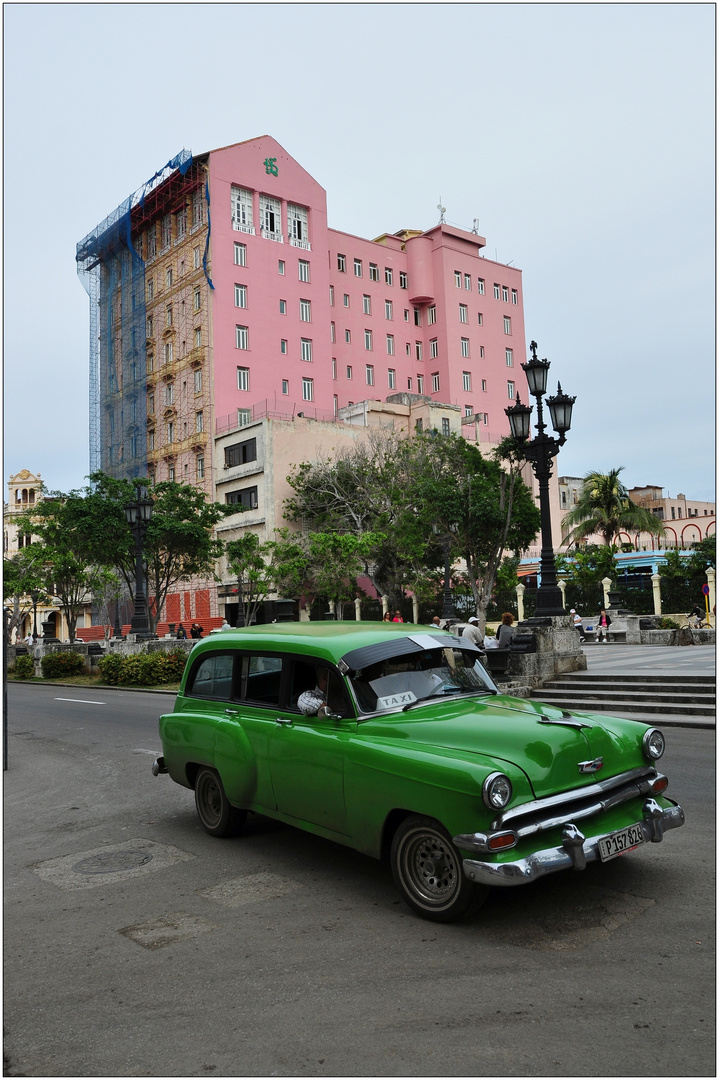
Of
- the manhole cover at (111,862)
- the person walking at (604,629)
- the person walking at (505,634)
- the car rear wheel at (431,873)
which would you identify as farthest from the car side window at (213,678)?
the person walking at (604,629)

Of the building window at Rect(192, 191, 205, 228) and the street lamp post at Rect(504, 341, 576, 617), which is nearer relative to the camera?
the street lamp post at Rect(504, 341, 576, 617)

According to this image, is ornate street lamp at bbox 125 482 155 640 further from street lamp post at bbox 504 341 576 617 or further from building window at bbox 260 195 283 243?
building window at bbox 260 195 283 243

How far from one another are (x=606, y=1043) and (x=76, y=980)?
2.80 metres

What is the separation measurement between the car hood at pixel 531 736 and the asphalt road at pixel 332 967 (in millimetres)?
837

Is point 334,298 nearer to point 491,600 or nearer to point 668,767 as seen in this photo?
point 491,600

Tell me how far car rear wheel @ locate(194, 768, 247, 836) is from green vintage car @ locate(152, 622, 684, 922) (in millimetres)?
24

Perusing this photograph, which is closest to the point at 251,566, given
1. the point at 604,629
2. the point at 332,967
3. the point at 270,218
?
the point at 604,629

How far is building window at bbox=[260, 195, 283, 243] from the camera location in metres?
55.8

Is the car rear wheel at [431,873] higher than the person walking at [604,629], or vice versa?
the car rear wheel at [431,873]

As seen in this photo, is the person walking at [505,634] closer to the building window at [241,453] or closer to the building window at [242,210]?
the building window at [241,453]

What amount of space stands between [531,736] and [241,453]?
47388 millimetres

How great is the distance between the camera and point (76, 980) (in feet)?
14.5

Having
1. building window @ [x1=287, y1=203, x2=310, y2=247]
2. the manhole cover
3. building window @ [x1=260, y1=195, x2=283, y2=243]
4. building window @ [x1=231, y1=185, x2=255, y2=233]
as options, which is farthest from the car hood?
building window @ [x1=287, y1=203, x2=310, y2=247]

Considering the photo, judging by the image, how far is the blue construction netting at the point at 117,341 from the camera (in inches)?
2343
